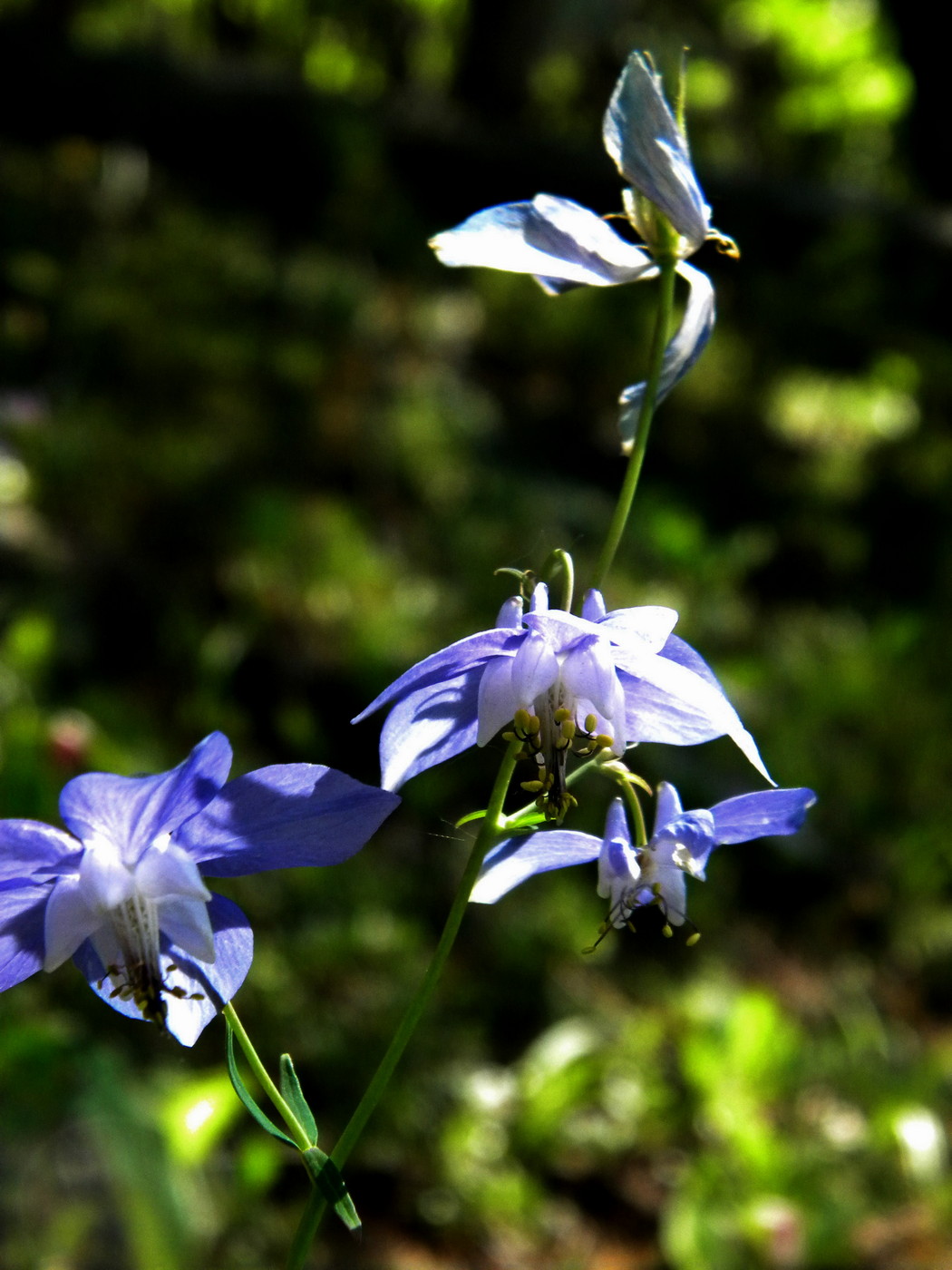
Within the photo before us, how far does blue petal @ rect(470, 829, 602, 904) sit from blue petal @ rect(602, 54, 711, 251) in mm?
337

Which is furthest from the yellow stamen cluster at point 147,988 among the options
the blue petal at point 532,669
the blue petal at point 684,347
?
the blue petal at point 684,347

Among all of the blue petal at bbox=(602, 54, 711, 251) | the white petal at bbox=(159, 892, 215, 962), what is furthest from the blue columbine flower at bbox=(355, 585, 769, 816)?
the blue petal at bbox=(602, 54, 711, 251)

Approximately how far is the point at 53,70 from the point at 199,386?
2.36m

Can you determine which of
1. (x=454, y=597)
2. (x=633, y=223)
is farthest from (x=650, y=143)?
(x=454, y=597)

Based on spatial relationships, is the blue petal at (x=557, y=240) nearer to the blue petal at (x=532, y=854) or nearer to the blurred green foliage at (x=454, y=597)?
the blurred green foliage at (x=454, y=597)

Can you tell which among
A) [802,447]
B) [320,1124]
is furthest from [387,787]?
[802,447]

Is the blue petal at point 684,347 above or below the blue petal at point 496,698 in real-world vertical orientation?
above

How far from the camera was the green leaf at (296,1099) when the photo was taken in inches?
24.8

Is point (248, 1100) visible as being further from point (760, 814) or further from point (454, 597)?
point (454, 597)

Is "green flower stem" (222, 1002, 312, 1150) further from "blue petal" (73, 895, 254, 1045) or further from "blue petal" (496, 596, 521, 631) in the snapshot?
"blue petal" (496, 596, 521, 631)

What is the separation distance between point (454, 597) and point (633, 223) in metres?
2.55

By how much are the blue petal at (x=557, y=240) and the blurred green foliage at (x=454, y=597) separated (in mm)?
170

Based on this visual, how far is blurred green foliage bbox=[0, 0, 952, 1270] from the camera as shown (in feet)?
6.71

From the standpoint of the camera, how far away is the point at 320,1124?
80.2 inches
